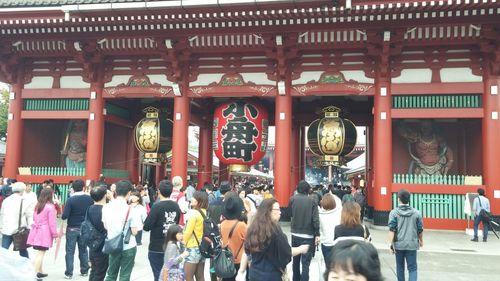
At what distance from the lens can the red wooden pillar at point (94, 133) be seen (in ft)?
49.3

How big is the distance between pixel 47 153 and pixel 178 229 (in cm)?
1465

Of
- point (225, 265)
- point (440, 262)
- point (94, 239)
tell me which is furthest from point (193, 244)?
point (440, 262)

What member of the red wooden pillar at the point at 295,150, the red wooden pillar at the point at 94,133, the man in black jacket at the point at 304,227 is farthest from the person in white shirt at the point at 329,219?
the red wooden pillar at the point at 295,150

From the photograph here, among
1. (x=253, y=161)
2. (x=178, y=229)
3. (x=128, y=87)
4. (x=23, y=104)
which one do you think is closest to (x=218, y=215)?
(x=178, y=229)

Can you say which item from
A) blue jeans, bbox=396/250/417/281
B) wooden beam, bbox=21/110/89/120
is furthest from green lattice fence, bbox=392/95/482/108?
wooden beam, bbox=21/110/89/120

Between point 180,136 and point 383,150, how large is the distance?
6809mm

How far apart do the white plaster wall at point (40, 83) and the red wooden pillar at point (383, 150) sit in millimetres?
11959

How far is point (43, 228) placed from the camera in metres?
6.74

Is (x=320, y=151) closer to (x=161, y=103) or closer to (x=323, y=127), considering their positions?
(x=323, y=127)

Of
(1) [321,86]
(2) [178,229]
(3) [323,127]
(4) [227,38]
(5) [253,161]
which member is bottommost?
(2) [178,229]

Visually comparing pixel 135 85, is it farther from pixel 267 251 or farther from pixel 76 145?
pixel 267 251

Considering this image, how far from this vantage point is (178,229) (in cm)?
509

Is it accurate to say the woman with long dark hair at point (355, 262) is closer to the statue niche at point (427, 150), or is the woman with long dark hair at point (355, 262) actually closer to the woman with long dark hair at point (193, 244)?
the woman with long dark hair at point (193, 244)

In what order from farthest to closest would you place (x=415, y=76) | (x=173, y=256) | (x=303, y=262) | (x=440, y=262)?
(x=415, y=76), (x=440, y=262), (x=303, y=262), (x=173, y=256)
